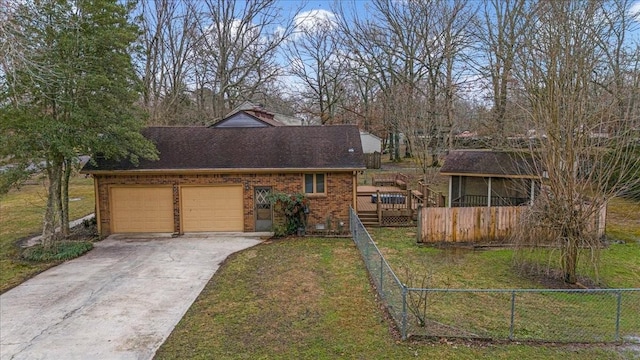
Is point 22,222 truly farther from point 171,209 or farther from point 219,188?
point 219,188

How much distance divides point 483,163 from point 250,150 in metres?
9.82

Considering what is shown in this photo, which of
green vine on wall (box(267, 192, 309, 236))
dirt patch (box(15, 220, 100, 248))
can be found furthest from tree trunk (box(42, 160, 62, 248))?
green vine on wall (box(267, 192, 309, 236))

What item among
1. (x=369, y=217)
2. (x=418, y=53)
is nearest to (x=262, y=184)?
(x=369, y=217)

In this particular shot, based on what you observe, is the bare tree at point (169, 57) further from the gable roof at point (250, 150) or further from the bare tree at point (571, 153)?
the bare tree at point (571, 153)

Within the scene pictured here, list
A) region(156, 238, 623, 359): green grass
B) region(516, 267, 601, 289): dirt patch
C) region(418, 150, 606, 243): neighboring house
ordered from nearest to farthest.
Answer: region(156, 238, 623, 359): green grass < region(516, 267, 601, 289): dirt patch < region(418, 150, 606, 243): neighboring house

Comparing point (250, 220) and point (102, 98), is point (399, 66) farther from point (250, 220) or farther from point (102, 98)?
point (102, 98)

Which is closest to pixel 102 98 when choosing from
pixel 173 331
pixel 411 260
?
pixel 173 331

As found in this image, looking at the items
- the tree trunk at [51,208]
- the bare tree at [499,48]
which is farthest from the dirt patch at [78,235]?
the bare tree at [499,48]

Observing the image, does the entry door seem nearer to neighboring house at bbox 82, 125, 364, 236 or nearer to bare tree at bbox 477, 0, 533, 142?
neighboring house at bbox 82, 125, 364, 236

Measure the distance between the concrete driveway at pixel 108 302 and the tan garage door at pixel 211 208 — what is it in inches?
73.7

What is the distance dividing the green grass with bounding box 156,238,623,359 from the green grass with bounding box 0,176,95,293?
546 cm

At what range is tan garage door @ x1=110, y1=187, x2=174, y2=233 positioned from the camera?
15070 millimetres

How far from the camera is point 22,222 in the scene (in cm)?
1759

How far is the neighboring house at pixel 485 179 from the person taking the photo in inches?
619
